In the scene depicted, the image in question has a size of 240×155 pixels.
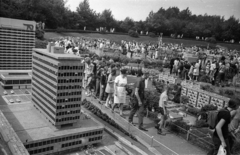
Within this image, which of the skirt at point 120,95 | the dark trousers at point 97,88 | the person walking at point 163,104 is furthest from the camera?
the dark trousers at point 97,88

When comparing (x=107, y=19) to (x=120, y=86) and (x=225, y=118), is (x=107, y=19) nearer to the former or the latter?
(x=120, y=86)

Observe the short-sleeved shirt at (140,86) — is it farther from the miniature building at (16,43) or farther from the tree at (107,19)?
the tree at (107,19)

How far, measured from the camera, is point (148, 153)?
9570mm

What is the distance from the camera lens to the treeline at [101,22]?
54.4m

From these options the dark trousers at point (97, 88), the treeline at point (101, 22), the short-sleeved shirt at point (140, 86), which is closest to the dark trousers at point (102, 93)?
the dark trousers at point (97, 88)

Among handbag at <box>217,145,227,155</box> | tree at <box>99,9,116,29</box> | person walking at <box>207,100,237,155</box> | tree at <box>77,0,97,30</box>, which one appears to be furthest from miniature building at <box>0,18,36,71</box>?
tree at <box>99,9,116,29</box>

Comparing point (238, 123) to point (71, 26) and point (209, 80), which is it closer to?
point (209, 80)

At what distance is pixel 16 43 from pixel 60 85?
12263 mm

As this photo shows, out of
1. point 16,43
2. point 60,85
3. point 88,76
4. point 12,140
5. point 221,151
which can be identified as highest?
point 16,43

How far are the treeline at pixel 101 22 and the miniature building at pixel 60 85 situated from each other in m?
45.4

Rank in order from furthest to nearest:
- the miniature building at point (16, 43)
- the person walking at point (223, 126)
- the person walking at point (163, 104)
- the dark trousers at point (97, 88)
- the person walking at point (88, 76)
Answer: the miniature building at point (16, 43) → the person walking at point (88, 76) → the dark trousers at point (97, 88) → the person walking at point (163, 104) → the person walking at point (223, 126)

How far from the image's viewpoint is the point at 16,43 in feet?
63.8

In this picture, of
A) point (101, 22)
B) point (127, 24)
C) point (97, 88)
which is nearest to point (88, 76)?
point (97, 88)

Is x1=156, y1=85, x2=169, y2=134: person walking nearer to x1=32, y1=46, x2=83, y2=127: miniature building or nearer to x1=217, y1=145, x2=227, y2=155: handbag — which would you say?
x1=32, y1=46, x2=83, y2=127: miniature building
